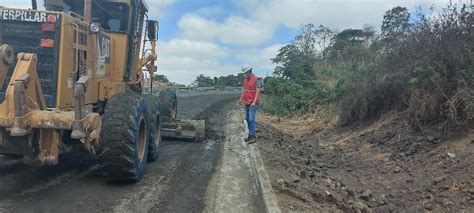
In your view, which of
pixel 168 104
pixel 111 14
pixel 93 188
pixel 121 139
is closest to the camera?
pixel 121 139

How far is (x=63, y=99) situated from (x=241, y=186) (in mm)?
2742

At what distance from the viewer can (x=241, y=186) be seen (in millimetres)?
7391

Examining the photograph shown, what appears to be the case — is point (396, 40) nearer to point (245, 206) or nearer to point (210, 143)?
point (210, 143)

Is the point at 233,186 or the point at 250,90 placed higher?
the point at 250,90

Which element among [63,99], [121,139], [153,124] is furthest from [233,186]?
[63,99]

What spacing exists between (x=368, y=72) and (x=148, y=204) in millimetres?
10674

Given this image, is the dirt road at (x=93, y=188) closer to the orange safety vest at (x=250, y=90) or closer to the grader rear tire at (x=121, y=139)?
the grader rear tire at (x=121, y=139)

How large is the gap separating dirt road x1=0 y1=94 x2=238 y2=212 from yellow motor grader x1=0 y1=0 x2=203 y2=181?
1.16 ft

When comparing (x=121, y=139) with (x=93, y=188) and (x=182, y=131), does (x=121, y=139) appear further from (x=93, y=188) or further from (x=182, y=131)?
(x=182, y=131)

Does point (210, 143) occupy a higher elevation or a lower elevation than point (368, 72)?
lower

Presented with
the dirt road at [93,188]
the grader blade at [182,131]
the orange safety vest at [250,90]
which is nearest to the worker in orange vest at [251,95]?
the orange safety vest at [250,90]

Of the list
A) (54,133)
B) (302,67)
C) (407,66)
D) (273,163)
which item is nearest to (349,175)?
(273,163)

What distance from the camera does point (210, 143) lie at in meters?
11.6

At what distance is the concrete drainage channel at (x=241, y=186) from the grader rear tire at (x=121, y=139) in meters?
1.12
